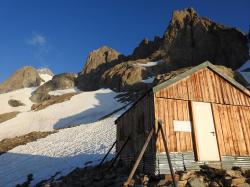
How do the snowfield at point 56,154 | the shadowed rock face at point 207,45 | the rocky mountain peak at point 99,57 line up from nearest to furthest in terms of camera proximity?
1. the snowfield at point 56,154
2. the shadowed rock face at point 207,45
3. the rocky mountain peak at point 99,57

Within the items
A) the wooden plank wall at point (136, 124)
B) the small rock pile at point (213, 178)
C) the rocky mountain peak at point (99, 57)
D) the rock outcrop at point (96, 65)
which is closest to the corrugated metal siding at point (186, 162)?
the small rock pile at point (213, 178)

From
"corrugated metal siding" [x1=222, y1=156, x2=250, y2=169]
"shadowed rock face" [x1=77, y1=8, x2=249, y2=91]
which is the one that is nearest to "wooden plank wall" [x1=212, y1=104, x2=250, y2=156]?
"corrugated metal siding" [x1=222, y1=156, x2=250, y2=169]

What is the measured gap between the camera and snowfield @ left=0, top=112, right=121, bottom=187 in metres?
25.2

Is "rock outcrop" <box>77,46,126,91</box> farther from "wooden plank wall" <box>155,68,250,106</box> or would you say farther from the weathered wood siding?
"wooden plank wall" <box>155,68,250,106</box>

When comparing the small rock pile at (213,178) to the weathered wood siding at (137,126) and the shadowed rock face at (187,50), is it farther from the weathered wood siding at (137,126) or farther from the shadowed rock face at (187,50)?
the shadowed rock face at (187,50)

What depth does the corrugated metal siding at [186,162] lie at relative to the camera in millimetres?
15398

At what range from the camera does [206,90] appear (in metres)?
18.2

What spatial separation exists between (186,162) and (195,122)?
7.82 ft

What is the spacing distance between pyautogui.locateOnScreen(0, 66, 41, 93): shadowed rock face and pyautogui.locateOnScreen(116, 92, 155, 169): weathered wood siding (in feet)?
447

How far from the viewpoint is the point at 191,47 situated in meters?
91.1

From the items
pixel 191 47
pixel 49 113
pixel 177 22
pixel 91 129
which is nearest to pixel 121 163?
pixel 91 129

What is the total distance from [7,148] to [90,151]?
17.0m

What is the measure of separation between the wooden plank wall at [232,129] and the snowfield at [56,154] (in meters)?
10.5

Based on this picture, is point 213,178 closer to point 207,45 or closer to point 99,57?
point 207,45
